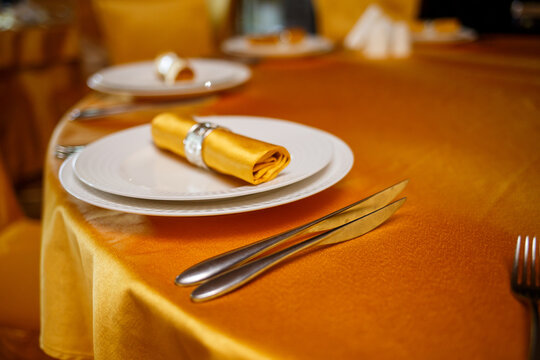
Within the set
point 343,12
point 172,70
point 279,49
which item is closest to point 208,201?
point 172,70

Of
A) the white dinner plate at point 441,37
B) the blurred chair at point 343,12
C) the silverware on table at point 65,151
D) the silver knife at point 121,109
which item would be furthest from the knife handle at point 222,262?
the blurred chair at point 343,12

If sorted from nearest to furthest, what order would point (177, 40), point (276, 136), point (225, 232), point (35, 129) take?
point (225, 232) → point (276, 136) → point (177, 40) → point (35, 129)

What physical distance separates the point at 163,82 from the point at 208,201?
0.59 m

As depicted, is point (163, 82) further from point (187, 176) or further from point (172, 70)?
point (187, 176)

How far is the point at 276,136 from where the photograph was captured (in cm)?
57

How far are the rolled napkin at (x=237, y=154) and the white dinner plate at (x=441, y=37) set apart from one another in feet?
3.42

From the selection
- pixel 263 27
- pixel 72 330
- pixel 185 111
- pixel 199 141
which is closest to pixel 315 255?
pixel 199 141

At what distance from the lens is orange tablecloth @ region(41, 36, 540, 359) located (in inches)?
11.2

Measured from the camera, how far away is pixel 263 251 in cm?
34

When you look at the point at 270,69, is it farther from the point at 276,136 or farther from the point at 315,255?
the point at 315,255

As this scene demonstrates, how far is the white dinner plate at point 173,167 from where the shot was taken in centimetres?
40

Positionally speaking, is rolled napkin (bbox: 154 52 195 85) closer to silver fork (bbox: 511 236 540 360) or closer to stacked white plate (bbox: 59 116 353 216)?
stacked white plate (bbox: 59 116 353 216)

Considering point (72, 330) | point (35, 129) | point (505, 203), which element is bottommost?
point (35, 129)

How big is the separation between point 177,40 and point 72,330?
4.77ft
